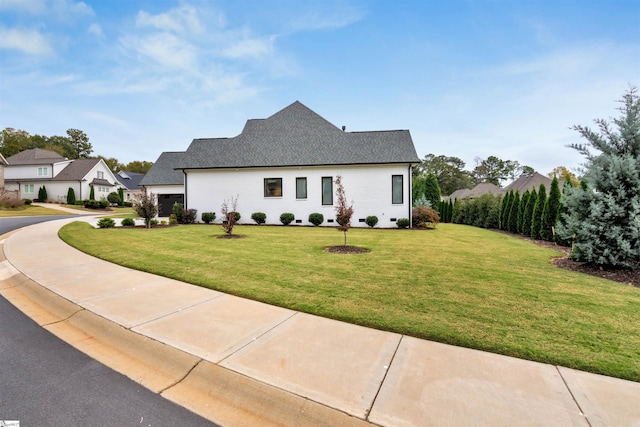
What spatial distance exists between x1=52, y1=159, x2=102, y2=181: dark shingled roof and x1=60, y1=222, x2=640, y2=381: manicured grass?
132 feet

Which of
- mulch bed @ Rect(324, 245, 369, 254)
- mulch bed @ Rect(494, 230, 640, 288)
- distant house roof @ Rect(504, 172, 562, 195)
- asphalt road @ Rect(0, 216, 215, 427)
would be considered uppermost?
distant house roof @ Rect(504, 172, 562, 195)

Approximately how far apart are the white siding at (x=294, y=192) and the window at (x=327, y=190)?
21 centimetres

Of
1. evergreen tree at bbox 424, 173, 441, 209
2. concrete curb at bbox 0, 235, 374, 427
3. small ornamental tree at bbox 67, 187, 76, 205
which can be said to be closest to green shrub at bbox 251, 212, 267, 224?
concrete curb at bbox 0, 235, 374, 427

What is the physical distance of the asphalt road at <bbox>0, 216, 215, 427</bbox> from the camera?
2.11 metres

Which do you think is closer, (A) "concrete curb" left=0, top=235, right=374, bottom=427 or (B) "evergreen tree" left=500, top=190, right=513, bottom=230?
(A) "concrete curb" left=0, top=235, right=374, bottom=427

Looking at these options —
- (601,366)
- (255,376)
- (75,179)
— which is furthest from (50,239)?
(75,179)

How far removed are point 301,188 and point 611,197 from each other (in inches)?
541

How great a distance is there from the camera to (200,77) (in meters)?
16.1

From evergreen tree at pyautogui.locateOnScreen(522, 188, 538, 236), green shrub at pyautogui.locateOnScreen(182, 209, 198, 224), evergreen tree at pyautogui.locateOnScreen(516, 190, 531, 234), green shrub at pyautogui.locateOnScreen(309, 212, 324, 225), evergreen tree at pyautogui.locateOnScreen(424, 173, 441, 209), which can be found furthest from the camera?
evergreen tree at pyautogui.locateOnScreen(424, 173, 441, 209)

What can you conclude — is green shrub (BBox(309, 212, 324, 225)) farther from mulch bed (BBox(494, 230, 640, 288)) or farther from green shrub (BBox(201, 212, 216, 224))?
mulch bed (BBox(494, 230, 640, 288))

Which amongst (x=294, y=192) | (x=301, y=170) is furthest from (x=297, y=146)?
(x=294, y=192)

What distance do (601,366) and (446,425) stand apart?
1974 millimetres

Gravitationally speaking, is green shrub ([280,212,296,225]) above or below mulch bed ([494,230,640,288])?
above

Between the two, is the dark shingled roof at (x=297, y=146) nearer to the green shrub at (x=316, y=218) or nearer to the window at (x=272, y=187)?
the window at (x=272, y=187)
